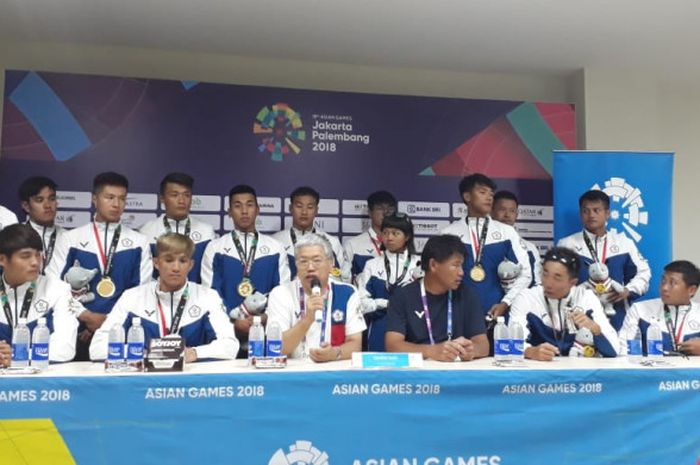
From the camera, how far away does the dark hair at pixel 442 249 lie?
3.38 meters

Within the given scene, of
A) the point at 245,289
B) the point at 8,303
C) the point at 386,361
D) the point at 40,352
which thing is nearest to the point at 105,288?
the point at 245,289

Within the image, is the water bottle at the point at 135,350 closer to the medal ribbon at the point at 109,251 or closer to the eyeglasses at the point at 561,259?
the medal ribbon at the point at 109,251

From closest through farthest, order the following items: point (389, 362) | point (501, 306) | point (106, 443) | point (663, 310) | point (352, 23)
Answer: point (106, 443) → point (389, 362) → point (663, 310) → point (501, 306) → point (352, 23)

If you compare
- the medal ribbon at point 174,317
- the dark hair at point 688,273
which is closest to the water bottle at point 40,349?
the medal ribbon at point 174,317

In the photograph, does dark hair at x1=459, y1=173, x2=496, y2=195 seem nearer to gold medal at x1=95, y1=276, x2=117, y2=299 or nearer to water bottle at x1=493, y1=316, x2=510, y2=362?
water bottle at x1=493, y1=316, x2=510, y2=362

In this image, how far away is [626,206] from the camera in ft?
19.4

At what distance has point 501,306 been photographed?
4664 mm

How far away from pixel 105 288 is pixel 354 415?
2.28m

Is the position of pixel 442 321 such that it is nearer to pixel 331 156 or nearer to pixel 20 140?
pixel 331 156

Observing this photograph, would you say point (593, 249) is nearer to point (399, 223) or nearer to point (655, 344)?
point (399, 223)

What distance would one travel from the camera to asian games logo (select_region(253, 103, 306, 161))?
596 cm

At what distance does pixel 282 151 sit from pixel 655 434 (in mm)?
4087

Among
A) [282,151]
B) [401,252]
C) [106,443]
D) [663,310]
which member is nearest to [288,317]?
[106,443]

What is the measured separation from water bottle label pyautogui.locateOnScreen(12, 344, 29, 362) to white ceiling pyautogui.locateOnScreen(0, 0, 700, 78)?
327cm
